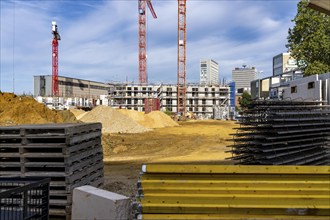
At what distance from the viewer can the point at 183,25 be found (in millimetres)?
94312

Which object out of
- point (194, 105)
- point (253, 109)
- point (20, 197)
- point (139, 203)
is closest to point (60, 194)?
point (20, 197)

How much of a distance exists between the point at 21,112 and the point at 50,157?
18366 mm

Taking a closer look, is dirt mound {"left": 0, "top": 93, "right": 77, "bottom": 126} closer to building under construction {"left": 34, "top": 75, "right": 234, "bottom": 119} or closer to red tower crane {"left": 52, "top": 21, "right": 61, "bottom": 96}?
red tower crane {"left": 52, "top": 21, "right": 61, "bottom": 96}

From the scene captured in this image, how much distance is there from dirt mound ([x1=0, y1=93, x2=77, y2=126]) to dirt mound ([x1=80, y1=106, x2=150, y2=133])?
753cm

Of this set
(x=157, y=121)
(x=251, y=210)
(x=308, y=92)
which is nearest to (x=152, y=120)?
(x=157, y=121)

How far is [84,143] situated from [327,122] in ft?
24.5

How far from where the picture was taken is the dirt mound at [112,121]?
3388 cm

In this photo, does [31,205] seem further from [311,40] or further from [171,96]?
[171,96]

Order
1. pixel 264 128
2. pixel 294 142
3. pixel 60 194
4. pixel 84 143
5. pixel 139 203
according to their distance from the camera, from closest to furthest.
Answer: pixel 139 203 < pixel 60 194 < pixel 84 143 < pixel 264 128 < pixel 294 142

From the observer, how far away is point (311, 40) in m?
33.5

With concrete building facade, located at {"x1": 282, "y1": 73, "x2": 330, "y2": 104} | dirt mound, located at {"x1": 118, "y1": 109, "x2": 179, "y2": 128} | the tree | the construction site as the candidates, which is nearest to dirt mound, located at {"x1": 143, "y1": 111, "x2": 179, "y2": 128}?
dirt mound, located at {"x1": 118, "y1": 109, "x2": 179, "y2": 128}

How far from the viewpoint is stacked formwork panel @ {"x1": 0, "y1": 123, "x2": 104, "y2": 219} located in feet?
20.4

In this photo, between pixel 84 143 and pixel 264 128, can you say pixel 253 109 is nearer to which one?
pixel 264 128

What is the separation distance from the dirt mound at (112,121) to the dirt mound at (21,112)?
7.53m
